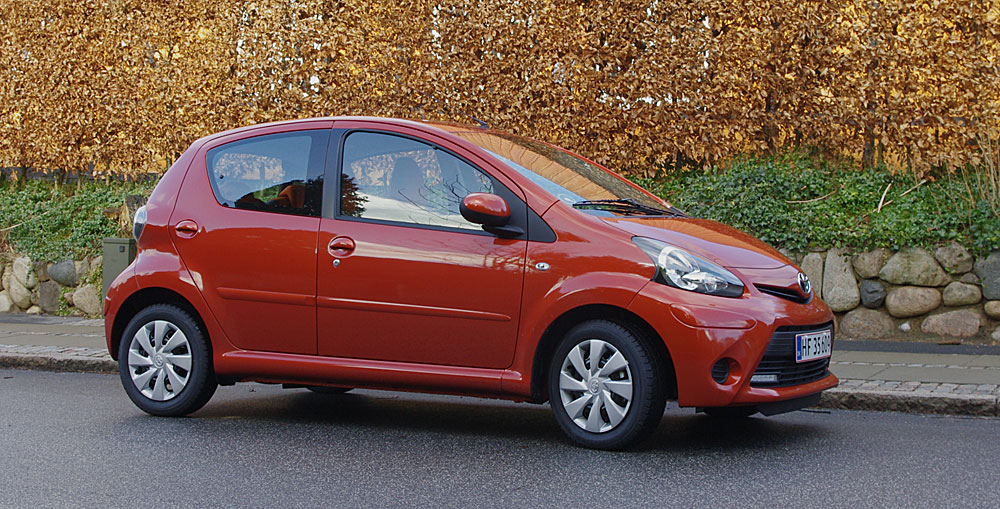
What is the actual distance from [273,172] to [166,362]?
1.34 m

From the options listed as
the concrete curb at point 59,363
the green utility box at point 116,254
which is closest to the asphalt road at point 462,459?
the concrete curb at point 59,363

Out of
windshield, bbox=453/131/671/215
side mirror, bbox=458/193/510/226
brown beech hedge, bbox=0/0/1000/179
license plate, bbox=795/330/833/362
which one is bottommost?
license plate, bbox=795/330/833/362

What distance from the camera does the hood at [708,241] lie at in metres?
5.71

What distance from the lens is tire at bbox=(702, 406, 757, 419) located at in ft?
19.8

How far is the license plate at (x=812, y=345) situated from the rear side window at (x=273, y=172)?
279 cm

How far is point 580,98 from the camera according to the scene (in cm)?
1127

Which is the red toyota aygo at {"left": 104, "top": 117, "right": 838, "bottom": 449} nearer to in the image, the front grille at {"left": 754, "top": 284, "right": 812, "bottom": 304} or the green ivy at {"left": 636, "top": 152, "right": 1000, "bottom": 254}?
the front grille at {"left": 754, "top": 284, "right": 812, "bottom": 304}

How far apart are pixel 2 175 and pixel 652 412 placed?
1210 centimetres

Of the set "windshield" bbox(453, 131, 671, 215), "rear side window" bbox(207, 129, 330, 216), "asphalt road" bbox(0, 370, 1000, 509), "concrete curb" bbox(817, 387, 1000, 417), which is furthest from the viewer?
"concrete curb" bbox(817, 387, 1000, 417)

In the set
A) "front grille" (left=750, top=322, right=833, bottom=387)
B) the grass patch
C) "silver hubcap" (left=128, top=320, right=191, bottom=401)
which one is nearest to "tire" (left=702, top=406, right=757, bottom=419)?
"front grille" (left=750, top=322, right=833, bottom=387)

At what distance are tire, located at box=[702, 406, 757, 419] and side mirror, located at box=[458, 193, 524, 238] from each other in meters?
1.50

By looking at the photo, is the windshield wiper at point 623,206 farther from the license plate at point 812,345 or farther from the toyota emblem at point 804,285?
the license plate at point 812,345

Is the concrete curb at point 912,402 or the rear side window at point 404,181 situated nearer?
the rear side window at point 404,181

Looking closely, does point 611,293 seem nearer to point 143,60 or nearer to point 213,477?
point 213,477
